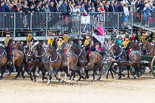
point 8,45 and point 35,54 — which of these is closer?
point 35,54

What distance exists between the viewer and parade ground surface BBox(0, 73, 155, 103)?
20531 millimetres

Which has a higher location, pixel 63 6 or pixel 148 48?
pixel 63 6

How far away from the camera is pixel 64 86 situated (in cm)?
2514

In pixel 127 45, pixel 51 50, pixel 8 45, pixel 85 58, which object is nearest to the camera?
pixel 51 50

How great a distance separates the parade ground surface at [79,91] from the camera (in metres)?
20.5

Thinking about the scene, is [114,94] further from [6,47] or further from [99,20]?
[99,20]

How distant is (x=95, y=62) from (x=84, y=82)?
217 cm

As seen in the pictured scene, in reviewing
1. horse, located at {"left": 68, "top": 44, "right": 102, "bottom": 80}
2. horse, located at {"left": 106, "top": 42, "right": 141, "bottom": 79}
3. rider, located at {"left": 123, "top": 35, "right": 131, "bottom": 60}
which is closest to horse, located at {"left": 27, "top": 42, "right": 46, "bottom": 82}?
horse, located at {"left": 68, "top": 44, "right": 102, "bottom": 80}

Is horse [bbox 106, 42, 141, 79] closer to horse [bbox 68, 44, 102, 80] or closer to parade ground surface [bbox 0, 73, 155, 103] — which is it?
horse [bbox 68, 44, 102, 80]

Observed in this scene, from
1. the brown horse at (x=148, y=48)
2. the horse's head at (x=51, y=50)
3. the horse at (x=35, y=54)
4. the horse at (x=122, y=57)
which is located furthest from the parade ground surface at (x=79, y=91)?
the brown horse at (x=148, y=48)

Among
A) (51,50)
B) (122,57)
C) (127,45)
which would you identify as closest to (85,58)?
(122,57)

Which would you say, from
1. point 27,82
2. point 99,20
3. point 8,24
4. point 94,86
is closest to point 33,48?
point 27,82

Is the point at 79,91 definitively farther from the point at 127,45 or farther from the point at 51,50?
the point at 127,45

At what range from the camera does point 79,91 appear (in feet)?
76.6
